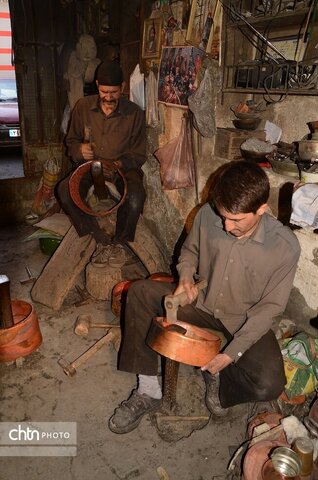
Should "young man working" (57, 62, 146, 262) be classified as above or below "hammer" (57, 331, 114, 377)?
above

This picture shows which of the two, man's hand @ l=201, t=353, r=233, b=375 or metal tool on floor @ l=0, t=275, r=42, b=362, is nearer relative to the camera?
man's hand @ l=201, t=353, r=233, b=375

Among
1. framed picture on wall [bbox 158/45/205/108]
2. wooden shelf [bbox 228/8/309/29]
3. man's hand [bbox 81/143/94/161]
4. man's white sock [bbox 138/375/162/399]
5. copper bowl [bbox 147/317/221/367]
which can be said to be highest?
wooden shelf [bbox 228/8/309/29]

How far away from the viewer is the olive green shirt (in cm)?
485

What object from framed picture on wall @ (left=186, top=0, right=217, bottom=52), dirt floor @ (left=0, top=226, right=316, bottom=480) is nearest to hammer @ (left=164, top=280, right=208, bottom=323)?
dirt floor @ (left=0, top=226, right=316, bottom=480)

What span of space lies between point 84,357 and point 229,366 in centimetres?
145

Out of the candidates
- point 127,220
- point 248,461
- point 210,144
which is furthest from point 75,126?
point 248,461

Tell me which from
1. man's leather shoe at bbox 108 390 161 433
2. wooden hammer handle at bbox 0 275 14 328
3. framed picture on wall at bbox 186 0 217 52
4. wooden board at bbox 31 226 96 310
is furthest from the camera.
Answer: wooden board at bbox 31 226 96 310

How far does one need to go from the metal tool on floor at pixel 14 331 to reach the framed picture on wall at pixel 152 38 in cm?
346

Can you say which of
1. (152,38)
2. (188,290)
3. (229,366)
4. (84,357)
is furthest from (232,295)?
(152,38)

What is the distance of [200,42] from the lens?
411 centimetres

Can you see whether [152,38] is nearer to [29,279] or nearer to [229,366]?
[29,279]

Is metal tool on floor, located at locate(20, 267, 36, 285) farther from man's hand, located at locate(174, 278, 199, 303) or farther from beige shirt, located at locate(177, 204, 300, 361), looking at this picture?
man's hand, located at locate(174, 278, 199, 303)

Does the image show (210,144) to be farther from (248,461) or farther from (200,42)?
(248,461)

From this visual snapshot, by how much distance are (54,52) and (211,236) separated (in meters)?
5.76
